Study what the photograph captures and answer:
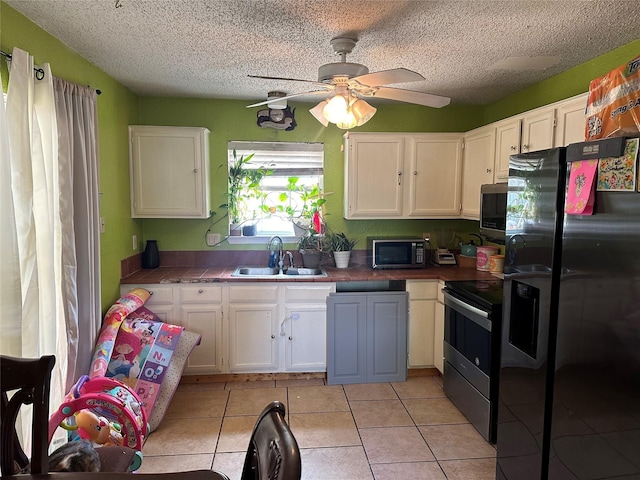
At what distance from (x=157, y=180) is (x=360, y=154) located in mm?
1754

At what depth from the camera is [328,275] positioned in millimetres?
3453

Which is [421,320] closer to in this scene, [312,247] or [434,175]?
[312,247]

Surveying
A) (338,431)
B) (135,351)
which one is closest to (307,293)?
(338,431)

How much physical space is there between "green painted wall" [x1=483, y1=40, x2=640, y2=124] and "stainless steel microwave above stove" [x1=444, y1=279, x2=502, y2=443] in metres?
1.41

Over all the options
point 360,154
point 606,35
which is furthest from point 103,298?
point 606,35

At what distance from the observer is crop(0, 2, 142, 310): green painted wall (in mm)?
2219

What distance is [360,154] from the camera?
3594 millimetres

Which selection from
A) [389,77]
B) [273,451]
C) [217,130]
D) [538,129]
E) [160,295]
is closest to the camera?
[273,451]

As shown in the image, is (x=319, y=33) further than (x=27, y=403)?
Yes

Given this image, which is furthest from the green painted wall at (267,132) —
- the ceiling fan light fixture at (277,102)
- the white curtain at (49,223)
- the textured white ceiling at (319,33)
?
the white curtain at (49,223)

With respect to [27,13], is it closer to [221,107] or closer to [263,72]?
[263,72]

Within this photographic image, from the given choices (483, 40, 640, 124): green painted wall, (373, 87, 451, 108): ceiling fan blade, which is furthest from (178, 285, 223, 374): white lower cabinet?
(483, 40, 640, 124): green painted wall

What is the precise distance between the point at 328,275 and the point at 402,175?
3.67 ft

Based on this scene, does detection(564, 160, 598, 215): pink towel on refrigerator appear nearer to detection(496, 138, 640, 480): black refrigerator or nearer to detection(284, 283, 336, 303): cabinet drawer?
detection(496, 138, 640, 480): black refrigerator
